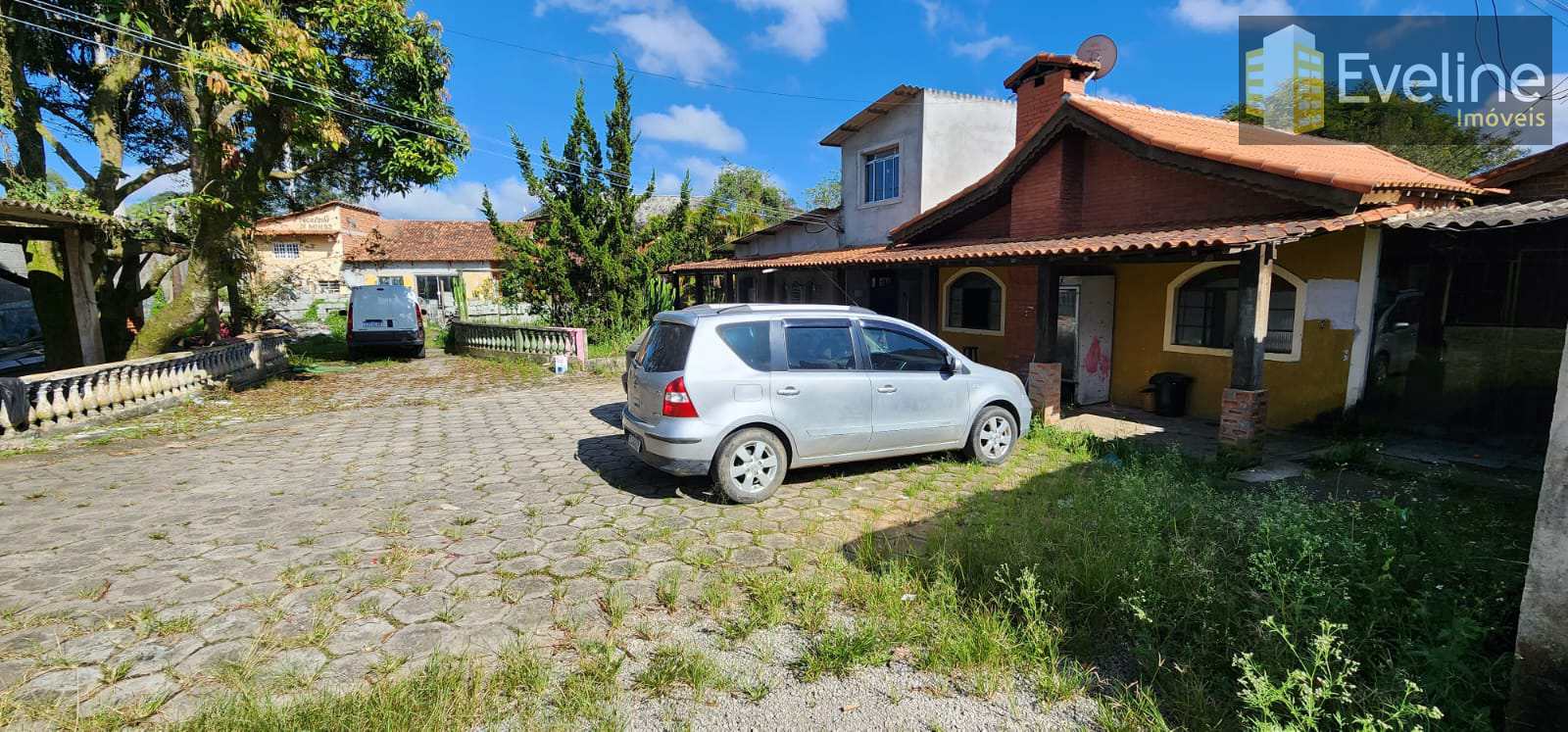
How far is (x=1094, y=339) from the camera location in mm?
10281

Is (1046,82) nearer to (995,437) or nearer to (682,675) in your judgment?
(995,437)

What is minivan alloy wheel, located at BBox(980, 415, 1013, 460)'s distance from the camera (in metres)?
6.54

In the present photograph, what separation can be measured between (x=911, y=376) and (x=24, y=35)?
16877 mm

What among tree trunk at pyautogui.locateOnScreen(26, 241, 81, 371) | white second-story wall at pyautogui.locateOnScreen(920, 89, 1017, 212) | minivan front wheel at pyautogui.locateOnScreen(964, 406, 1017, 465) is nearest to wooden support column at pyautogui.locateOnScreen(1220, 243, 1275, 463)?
minivan front wheel at pyautogui.locateOnScreen(964, 406, 1017, 465)

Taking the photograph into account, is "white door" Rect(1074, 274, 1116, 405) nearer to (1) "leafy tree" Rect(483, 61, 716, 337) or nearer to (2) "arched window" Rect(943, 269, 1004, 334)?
(2) "arched window" Rect(943, 269, 1004, 334)

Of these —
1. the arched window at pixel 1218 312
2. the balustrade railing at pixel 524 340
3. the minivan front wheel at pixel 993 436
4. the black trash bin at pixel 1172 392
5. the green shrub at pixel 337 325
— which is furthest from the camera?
the green shrub at pixel 337 325

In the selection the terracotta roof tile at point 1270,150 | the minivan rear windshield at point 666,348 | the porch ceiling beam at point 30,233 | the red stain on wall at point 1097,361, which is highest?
the terracotta roof tile at point 1270,150

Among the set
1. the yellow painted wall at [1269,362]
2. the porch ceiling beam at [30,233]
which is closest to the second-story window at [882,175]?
the yellow painted wall at [1269,362]

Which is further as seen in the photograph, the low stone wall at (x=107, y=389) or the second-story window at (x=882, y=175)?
the second-story window at (x=882, y=175)

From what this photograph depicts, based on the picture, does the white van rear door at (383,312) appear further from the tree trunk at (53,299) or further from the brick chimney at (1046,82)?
the brick chimney at (1046,82)

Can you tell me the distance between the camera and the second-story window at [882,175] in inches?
620

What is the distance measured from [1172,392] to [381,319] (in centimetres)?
1777

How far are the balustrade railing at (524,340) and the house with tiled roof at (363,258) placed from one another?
14.2 metres

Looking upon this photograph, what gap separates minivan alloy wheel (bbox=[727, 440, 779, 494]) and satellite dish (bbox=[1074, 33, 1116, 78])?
469 inches
